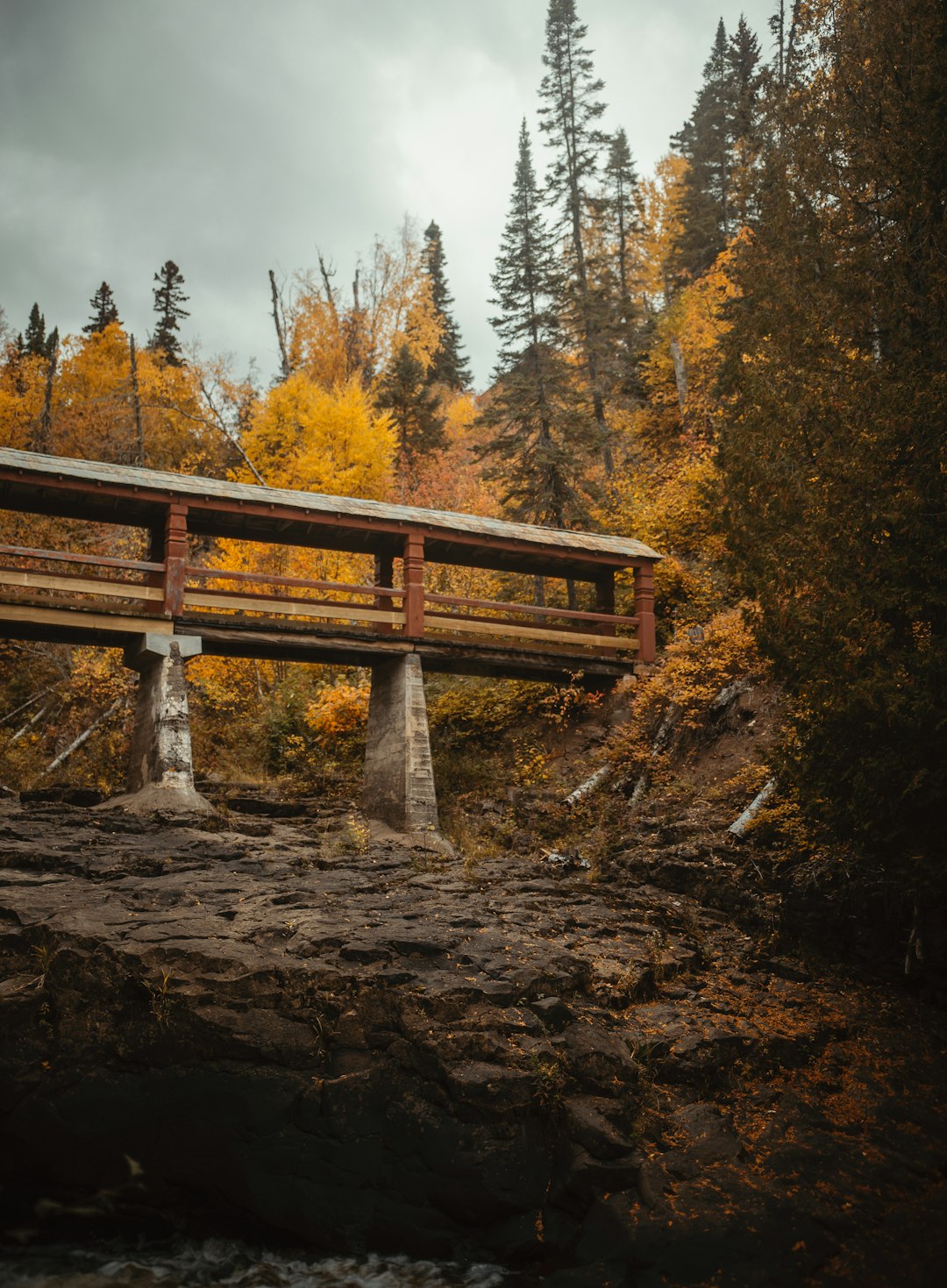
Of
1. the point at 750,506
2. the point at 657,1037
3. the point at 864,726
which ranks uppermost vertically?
the point at 750,506

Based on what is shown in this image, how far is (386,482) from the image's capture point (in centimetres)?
2519

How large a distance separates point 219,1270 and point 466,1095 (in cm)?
172

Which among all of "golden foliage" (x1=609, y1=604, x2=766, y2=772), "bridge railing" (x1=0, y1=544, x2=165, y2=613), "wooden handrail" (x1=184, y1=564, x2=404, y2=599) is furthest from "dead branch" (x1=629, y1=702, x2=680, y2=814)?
"bridge railing" (x1=0, y1=544, x2=165, y2=613)

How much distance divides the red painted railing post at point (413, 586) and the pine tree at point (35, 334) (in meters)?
25.4

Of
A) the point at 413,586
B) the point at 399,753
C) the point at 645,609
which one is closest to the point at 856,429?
the point at 399,753

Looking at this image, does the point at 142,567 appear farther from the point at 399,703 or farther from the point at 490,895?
the point at 490,895

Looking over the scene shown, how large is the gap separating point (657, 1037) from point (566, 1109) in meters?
1.18

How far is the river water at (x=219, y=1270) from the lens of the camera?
196 inches

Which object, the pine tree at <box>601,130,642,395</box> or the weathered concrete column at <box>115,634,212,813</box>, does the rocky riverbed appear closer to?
the weathered concrete column at <box>115,634,212,813</box>

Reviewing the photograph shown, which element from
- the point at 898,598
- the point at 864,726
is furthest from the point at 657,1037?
the point at 898,598

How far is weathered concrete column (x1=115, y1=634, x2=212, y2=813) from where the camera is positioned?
1239cm

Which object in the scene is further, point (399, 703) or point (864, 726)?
point (399, 703)

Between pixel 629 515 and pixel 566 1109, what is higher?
pixel 629 515

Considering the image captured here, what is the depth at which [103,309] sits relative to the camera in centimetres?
3631
